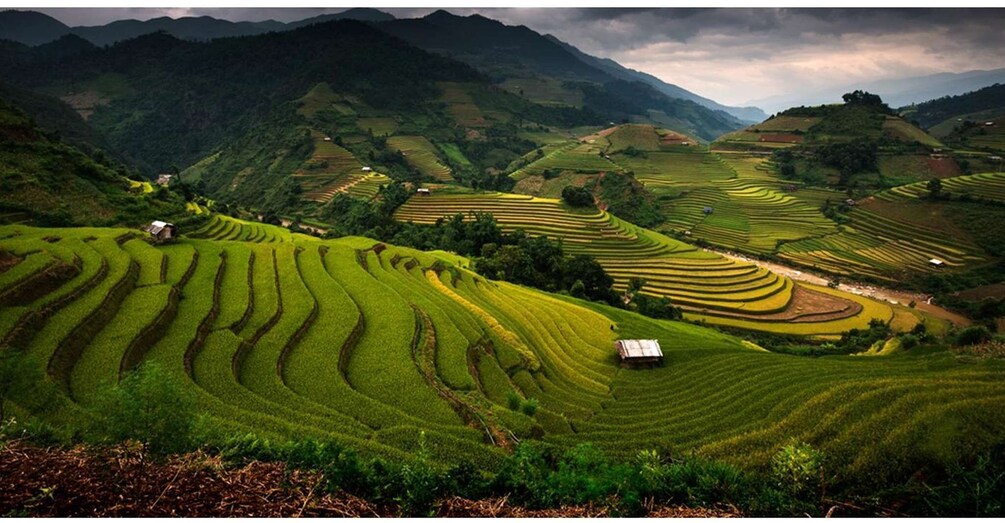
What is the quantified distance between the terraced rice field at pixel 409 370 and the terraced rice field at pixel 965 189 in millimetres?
55134

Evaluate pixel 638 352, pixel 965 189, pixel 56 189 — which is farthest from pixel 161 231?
pixel 965 189

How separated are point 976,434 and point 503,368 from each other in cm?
1198

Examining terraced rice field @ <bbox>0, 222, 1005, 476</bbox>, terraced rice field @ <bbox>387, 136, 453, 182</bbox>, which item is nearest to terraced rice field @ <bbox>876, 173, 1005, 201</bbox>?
terraced rice field @ <bbox>0, 222, 1005, 476</bbox>

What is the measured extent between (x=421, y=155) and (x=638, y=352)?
82.3m

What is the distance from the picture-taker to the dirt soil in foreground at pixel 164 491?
451cm

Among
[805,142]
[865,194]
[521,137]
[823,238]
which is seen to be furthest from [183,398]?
[521,137]

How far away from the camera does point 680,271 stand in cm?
4188

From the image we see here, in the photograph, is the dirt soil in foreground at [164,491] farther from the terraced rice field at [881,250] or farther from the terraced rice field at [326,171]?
the terraced rice field at [326,171]

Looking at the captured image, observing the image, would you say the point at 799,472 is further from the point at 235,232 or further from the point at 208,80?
the point at 208,80

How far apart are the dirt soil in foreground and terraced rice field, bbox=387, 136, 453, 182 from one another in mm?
78148

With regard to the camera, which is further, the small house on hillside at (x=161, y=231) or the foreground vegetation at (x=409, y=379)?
the small house on hillside at (x=161, y=231)

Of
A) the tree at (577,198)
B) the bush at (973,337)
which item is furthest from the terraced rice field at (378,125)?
the bush at (973,337)

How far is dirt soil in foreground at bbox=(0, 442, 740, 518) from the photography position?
451 centimetres

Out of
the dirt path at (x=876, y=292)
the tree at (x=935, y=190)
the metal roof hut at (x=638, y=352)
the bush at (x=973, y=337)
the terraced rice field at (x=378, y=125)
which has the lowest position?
the dirt path at (x=876, y=292)
